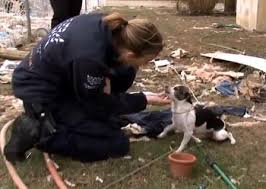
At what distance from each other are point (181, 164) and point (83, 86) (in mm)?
710

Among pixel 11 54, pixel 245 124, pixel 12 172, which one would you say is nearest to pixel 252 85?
pixel 245 124

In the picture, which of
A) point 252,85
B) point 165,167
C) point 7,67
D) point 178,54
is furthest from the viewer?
point 178,54

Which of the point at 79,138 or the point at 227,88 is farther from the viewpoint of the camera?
the point at 227,88

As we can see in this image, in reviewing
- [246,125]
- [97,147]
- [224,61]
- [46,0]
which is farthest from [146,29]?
[46,0]

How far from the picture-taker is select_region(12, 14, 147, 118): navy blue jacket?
118 inches

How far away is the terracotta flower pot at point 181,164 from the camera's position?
3058 millimetres

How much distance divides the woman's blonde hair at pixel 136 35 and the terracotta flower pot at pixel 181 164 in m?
0.62

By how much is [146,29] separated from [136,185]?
888mm

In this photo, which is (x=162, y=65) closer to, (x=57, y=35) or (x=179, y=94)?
(x=179, y=94)

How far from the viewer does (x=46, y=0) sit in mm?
10242

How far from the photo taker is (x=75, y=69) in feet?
9.89

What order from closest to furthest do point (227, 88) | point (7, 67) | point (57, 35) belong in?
point (57, 35), point (227, 88), point (7, 67)

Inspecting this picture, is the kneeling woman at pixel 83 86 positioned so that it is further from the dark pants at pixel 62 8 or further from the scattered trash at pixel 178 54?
the scattered trash at pixel 178 54

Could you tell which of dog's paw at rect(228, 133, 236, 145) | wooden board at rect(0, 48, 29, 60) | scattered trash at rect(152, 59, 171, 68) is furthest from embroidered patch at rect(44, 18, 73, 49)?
wooden board at rect(0, 48, 29, 60)
